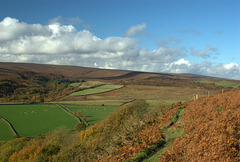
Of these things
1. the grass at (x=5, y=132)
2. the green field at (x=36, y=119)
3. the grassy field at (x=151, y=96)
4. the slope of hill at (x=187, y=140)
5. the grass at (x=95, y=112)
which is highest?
the slope of hill at (x=187, y=140)

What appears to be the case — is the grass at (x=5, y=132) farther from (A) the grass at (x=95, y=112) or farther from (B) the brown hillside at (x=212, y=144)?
Result: (B) the brown hillside at (x=212, y=144)

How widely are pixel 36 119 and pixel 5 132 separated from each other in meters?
14.6

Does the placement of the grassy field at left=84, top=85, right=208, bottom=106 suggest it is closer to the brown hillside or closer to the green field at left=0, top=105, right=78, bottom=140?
the green field at left=0, top=105, right=78, bottom=140

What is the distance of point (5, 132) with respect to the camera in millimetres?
53281

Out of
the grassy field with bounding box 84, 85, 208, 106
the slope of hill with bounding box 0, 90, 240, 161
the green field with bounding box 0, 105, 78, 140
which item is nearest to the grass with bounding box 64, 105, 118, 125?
the green field with bounding box 0, 105, 78, 140

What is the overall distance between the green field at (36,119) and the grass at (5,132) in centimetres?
206

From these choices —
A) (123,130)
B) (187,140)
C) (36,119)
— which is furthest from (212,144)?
(36,119)

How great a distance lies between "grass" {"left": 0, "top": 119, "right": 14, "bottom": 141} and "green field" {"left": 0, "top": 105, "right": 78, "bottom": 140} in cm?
206

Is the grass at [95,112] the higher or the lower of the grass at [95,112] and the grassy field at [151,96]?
the lower

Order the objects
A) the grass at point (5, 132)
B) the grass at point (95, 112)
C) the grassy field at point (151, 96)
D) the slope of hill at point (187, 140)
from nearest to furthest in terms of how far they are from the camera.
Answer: the slope of hill at point (187, 140) < the grass at point (5, 132) < the grass at point (95, 112) < the grassy field at point (151, 96)

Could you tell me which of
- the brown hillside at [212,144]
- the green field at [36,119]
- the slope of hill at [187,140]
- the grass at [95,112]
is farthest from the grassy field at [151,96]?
the brown hillside at [212,144]

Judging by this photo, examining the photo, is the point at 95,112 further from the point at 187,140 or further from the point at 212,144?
the point at 212,144

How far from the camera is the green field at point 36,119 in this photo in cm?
5701

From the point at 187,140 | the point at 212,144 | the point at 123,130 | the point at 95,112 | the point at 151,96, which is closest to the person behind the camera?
the point at 212,144
